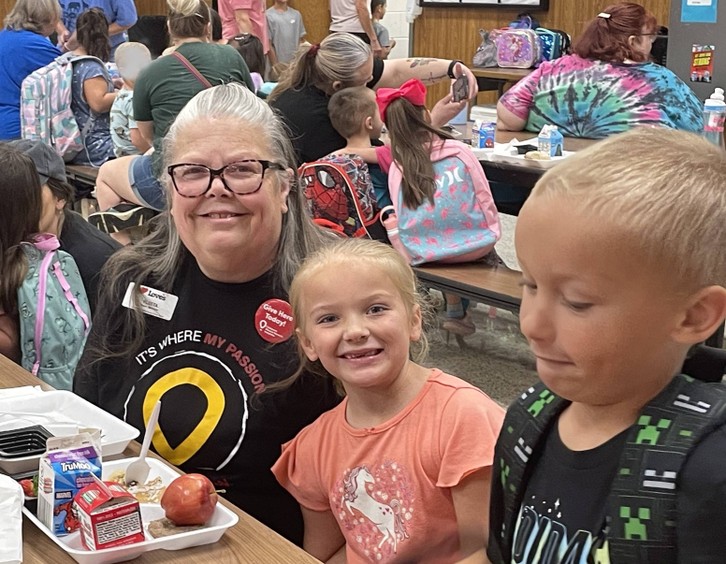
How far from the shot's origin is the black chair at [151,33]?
30.1 feet

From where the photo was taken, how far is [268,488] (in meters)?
1.88

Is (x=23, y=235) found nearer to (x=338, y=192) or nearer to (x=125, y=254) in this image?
(x=125, y=254)

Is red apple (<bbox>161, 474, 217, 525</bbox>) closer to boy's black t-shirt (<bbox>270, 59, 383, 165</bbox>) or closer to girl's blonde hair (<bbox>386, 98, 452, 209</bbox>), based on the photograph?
girl's blonde hair (<bbox>386, 98, 452, 209</bbox>)

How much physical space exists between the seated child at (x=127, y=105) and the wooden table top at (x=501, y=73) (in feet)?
9.68

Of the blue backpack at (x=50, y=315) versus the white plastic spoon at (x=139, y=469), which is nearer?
the white plastic spoon at (x=139, y=469)

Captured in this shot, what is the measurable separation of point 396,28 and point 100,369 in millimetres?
9285

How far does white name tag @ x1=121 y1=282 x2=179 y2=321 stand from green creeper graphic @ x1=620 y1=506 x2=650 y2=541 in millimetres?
1150

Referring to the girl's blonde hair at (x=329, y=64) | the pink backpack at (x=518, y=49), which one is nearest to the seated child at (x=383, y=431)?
the girl's blonde hair at (x=329, y=64)

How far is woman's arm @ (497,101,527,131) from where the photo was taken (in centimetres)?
468

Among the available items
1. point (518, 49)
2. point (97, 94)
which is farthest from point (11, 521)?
point (518, 49)

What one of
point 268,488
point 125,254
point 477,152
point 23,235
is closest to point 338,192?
point 477,152

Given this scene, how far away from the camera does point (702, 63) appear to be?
499 centimetres

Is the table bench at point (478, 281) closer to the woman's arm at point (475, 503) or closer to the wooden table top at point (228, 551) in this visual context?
the woman's arm at point (475, 503)

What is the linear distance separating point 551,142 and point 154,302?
2219mm
